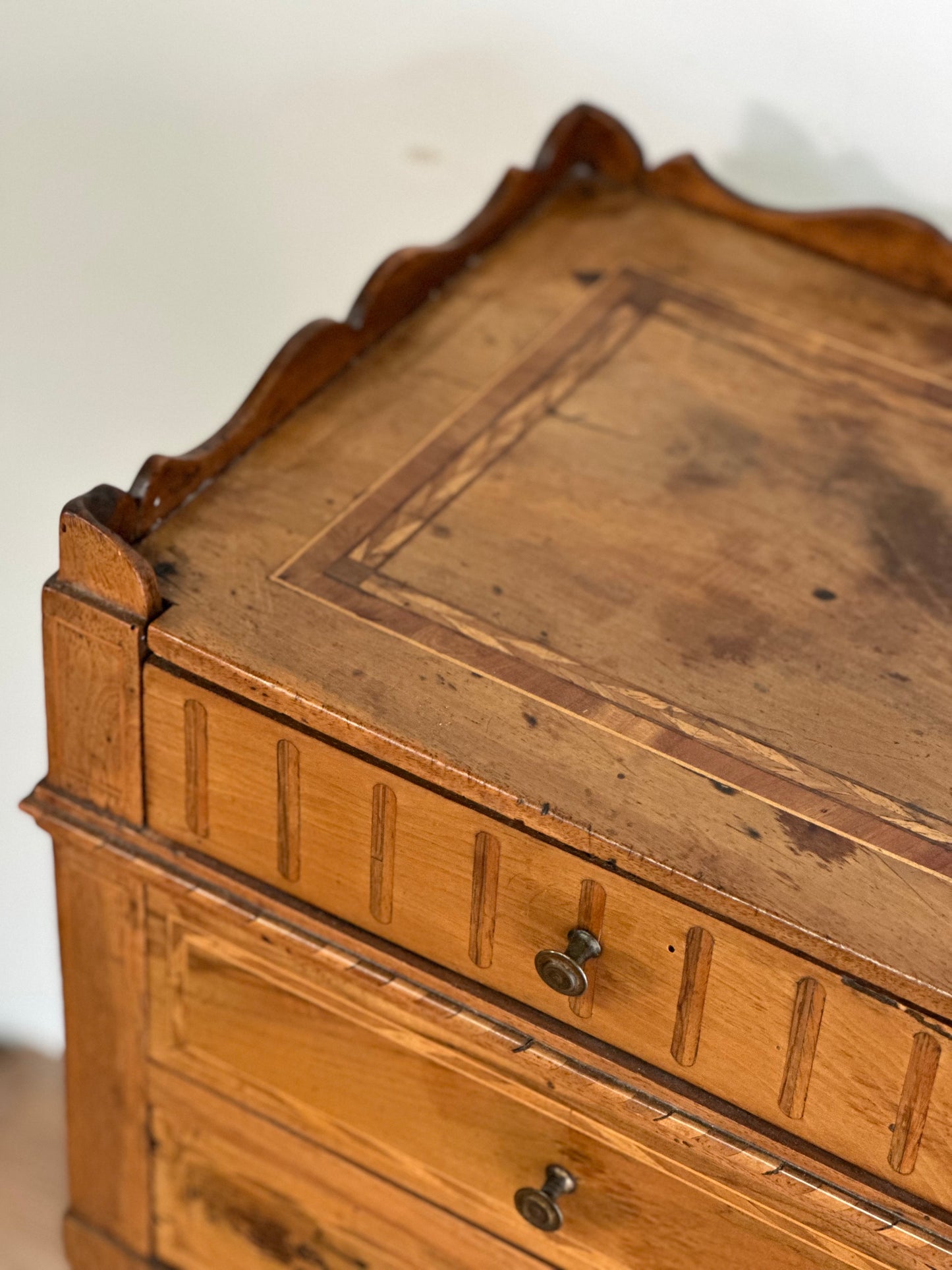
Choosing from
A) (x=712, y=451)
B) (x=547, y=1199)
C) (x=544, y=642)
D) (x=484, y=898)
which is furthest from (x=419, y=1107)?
(x=712, y=451)

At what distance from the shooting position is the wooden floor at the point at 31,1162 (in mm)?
1410

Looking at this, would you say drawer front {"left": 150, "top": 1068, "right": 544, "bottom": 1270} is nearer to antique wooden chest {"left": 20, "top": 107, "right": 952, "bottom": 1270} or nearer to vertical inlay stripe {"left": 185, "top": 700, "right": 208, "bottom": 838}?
antique wooden chest {"left": 20, "top": 107, "right": 952, "bottom": 1270}

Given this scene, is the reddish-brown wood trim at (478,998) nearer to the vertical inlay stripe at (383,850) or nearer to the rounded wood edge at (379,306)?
the vertical inlay stripe at (383,850)

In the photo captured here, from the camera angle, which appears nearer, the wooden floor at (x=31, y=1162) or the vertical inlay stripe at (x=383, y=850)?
the vertical inlay stripe at (x=383, y=850)

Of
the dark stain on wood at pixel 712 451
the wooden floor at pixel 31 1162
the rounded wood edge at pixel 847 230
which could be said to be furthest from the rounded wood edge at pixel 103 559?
the wooden floor at pixel 31 1162

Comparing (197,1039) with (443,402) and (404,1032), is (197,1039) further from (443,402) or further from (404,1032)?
(443,402)

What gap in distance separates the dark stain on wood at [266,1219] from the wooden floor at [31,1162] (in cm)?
28

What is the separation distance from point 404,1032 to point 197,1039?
19 centimetres

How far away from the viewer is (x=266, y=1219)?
1.18 meters

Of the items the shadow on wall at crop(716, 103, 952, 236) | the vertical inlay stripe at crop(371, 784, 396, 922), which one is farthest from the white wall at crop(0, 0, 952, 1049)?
the vertical inlay stripe at crop(371, 784, 396, 922)

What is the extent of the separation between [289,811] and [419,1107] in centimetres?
22

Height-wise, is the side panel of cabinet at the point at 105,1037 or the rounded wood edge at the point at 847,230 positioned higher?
the rounded wood edge at the point at 847,230

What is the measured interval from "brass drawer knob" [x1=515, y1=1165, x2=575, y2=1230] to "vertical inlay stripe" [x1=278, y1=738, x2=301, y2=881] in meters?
0.24

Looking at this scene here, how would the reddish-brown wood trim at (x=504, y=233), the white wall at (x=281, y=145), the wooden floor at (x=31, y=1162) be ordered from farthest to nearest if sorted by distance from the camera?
the wooden floor at (x=31, y=1162) → the white wall at (x=281, y=145) → the reddish-brown wood trim at (x=504, y=233)
